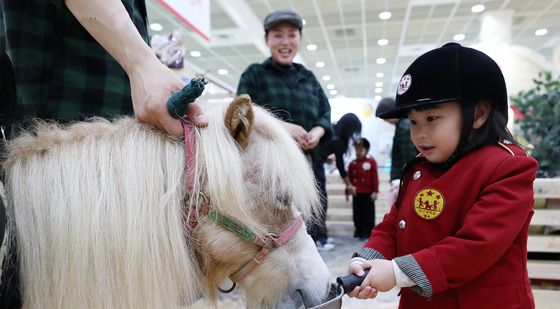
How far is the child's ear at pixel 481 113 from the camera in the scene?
2.46ft

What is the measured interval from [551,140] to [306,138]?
5.30ft

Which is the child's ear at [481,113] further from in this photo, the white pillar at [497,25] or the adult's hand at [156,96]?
the white pillar at [497,25]

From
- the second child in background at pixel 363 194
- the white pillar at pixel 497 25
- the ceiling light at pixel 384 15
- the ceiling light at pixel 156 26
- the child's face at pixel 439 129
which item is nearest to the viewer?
the child's face at pixel 439 129

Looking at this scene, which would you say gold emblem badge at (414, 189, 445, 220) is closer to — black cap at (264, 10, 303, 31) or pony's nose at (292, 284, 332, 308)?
pony's nose at (292, 284, 332, 308)

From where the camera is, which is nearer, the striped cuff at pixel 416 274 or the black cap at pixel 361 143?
the striped cuff at pixel 416 274

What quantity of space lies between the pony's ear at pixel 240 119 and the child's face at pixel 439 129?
0.37 meters

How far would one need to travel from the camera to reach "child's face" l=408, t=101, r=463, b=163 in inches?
29.0

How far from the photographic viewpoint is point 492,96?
2.40 feet

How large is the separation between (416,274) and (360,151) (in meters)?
2.87

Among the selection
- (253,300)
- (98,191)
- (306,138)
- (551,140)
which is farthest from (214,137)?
(551,140)

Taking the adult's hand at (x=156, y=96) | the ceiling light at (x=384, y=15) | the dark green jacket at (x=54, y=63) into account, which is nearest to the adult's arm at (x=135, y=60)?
the adult's hand at (x=156, y=96)

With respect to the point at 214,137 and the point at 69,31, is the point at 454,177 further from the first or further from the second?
the point at 69,31

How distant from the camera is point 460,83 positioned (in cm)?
72

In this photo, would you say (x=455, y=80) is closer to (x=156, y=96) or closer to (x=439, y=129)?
(x=439, y=129)
